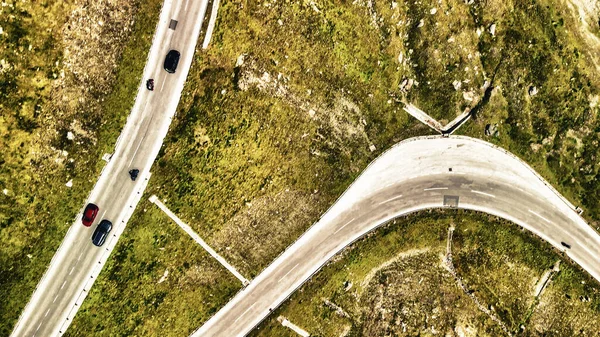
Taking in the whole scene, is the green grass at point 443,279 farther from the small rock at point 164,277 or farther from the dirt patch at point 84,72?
the dirt patch at point 84,72

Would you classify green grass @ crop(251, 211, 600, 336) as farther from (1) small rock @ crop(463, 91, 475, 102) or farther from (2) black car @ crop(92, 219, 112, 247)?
(2) black car @ crop(92, 219, 112, 247)

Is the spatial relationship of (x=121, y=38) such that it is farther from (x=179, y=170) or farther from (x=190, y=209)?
(x=190, y=209)

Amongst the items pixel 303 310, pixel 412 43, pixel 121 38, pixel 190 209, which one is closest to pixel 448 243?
pixel 303 310

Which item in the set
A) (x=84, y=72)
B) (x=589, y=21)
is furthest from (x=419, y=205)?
(x=84, y=72)

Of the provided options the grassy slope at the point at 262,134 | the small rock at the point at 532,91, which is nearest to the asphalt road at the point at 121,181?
the grassy slope at the point at 262,134

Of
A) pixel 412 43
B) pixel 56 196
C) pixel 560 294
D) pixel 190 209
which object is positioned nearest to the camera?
pixel 56 196

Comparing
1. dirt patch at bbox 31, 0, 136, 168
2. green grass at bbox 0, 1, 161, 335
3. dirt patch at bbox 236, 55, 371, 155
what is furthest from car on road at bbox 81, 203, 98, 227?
Answer: dirt patch at bbox 236, 55, 371, 155
